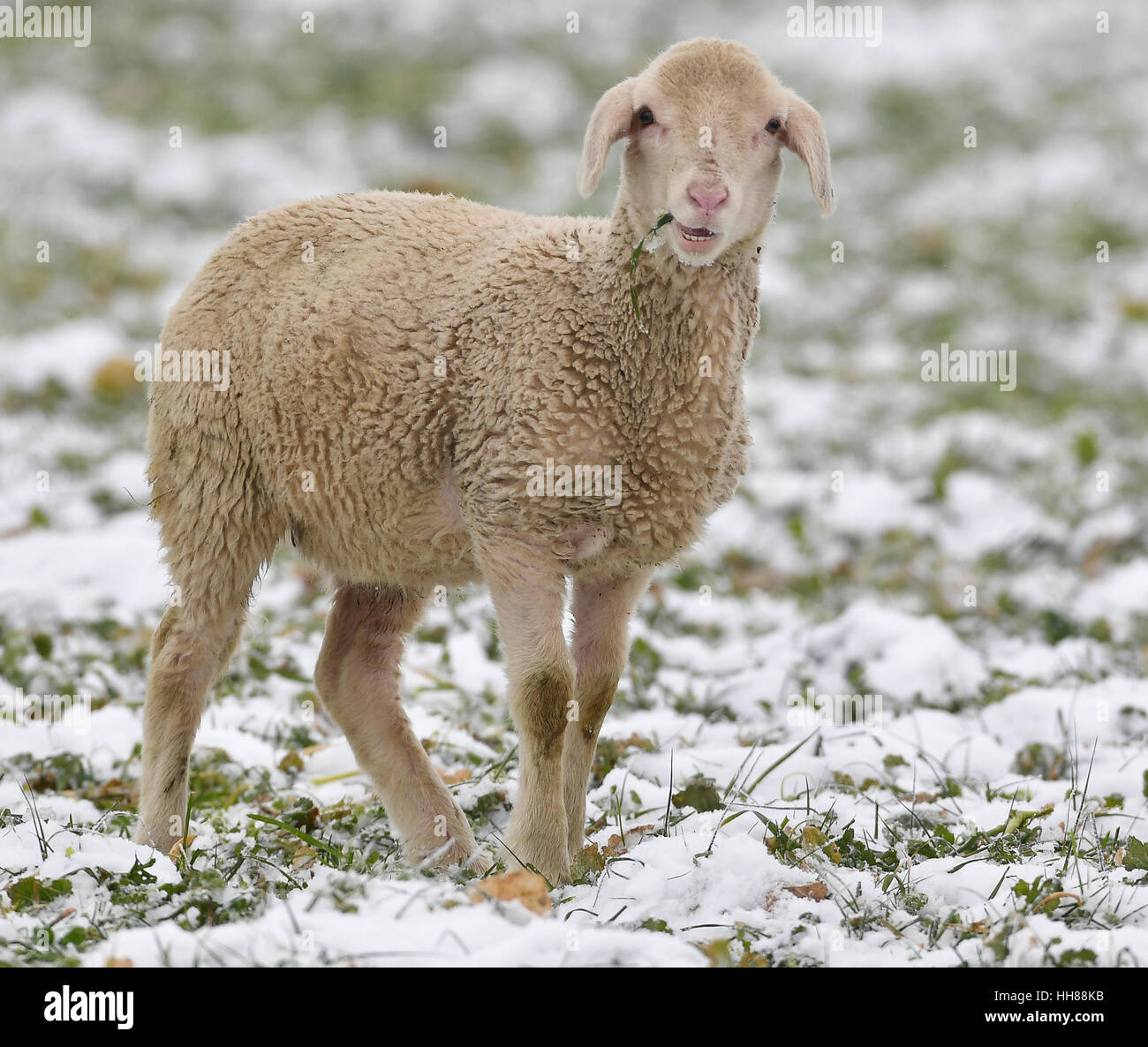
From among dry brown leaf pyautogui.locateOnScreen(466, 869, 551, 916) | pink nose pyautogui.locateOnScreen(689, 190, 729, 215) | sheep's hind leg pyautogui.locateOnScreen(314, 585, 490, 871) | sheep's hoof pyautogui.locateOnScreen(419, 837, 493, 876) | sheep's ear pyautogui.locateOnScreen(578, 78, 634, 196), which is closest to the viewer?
dry brown leaf pyautogui.locateOnScreen(466, 869, 551, 916)

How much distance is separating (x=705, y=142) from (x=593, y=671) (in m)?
1.44

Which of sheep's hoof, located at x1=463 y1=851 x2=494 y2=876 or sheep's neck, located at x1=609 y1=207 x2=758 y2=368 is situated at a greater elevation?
sheep's neck, located at x1=609 y1=207 x2=758 y2=368

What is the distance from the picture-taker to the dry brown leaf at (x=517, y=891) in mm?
3023

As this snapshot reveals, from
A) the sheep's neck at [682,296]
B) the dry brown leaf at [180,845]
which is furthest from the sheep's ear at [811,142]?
the dry brown leaf at [180,845]

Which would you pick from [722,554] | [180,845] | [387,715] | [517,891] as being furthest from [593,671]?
[722,554]

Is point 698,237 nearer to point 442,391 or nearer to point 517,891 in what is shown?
point 442,391

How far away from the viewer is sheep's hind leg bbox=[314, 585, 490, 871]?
155 inches

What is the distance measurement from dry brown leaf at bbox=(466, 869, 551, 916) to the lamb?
0.37 meters

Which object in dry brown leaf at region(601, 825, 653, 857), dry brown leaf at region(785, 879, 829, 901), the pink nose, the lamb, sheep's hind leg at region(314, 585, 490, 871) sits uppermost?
the pink nose

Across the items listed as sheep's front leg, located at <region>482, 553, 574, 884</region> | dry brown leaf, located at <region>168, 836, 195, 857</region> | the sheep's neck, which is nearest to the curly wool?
the sheep's neck

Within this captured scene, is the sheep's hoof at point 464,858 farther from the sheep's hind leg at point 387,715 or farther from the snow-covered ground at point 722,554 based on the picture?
the snow-covered ground at point 722,554

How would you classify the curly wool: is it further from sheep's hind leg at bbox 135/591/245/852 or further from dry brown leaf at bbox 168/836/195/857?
dry brown leaf at bbox 168/836/195/857

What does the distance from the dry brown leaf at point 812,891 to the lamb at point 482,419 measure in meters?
0.59
